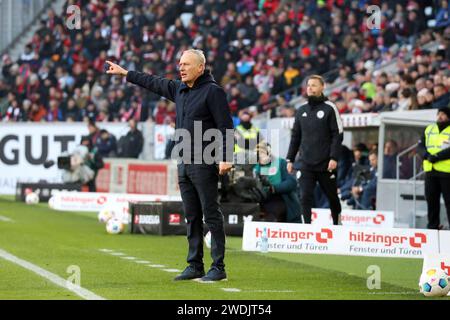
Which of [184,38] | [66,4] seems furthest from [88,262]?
[66,4]

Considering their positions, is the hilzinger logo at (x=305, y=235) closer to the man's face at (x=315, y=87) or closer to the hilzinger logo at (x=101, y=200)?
the man's face at (x=315, y=87)

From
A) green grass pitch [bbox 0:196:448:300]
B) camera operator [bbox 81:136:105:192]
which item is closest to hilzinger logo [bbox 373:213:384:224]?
green grass pitch [bbox 0:196:448:300]

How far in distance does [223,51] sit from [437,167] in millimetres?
18336

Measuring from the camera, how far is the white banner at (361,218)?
61.6 feet

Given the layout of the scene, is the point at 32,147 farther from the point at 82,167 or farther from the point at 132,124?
the point at 82,167

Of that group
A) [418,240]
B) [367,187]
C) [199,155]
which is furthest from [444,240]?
[367,187]

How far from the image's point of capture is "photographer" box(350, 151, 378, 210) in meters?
21.4

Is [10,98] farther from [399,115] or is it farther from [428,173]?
[428,173]

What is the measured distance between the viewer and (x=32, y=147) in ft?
102

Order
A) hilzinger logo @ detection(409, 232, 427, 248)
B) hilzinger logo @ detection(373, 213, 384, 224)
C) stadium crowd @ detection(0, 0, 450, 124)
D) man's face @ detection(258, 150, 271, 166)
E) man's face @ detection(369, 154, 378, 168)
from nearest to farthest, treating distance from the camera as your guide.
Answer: hilzinger logo @ detection(409, 232, 427, 248), man's face @ detection(258, 150, 271, 166), hilzinger logo @ detection(373, 213, 384, 224), man's face @ detection(369, 154, 378, 168), stadium crowd @ detection(0, 0, 450, 124)

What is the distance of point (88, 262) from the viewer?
1314cm

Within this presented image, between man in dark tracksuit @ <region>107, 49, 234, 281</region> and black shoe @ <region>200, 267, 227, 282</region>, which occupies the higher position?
man in dark tracksuit @ <region>107, 49, 234, 281</region>

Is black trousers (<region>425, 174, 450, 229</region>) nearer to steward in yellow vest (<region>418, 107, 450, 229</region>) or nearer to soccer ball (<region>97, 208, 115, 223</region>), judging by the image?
steward in yellow vest (<region>418, 107, 450, 229</region>)

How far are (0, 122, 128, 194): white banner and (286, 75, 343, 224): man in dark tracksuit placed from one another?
15.6 m
